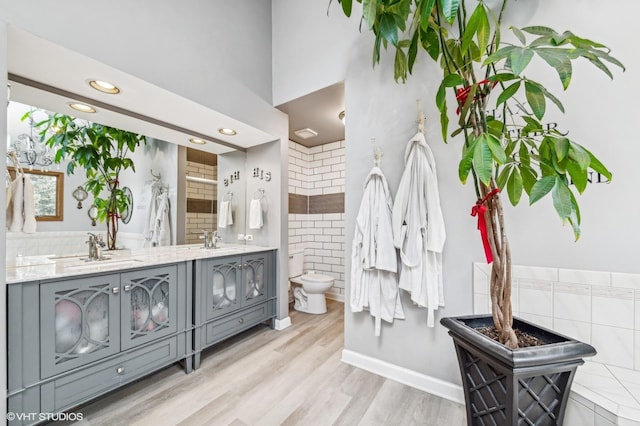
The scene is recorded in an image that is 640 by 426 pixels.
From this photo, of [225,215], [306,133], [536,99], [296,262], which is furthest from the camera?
[296,262]

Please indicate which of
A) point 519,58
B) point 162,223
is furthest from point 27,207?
point 519,58

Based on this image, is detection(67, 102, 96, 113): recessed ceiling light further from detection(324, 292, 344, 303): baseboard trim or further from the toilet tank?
detection(324, 292, 344, 303): baseboard trim

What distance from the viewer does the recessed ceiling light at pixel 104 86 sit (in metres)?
1.67

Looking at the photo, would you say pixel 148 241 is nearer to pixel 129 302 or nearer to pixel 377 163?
pixel 129 302

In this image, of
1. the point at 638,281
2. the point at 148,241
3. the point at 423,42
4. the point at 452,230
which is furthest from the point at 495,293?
the point at 148,241

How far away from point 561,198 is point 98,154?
2914 mm

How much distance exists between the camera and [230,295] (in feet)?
7.70

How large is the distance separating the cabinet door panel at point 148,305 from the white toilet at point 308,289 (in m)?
1.52

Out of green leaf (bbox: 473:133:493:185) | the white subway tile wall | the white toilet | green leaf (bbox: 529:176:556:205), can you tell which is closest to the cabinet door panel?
the white toilet

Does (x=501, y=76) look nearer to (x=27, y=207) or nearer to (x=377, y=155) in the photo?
(x=377, y=155)

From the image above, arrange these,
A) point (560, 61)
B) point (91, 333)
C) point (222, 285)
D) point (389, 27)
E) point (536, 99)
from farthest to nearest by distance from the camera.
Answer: point (222, 285) → point (91, 333) → point (389, 27) → point (536, 99) → point (560, 61)

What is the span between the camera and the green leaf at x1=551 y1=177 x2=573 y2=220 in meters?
0.73

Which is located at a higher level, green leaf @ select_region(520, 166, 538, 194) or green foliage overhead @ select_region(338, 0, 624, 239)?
green foliage overhead @ select_region(338, 0, 624, 239)

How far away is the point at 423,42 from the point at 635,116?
3.65 feet
